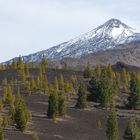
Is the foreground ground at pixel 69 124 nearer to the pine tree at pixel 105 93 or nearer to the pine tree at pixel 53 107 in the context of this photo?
the pine tree at pixel 53 107

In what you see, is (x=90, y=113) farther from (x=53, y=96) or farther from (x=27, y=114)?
(x=27, y=114)

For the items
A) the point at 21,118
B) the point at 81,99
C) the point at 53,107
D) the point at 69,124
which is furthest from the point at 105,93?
the point at 21,118

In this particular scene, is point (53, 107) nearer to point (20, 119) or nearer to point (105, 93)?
point (20, 119)

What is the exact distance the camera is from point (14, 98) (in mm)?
186000

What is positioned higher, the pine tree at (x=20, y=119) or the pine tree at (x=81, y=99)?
the pine tree at (x=81, y=99)

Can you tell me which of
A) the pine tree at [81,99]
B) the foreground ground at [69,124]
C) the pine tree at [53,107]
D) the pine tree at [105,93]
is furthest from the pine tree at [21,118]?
the pine tree at [105,93]

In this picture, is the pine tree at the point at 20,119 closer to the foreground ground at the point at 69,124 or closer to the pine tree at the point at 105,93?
the foreground ground at the point at 69,124

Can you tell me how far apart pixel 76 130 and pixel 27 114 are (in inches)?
530

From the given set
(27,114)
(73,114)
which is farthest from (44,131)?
(73,114)

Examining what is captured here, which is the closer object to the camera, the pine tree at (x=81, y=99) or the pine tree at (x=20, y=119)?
the pine tree at (x=20, y=119)

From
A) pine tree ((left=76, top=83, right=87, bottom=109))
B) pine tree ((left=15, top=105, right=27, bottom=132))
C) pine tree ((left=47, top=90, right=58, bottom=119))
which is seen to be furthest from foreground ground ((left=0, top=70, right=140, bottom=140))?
pine tree ((left=76, top=83, right=87, bottom=109))

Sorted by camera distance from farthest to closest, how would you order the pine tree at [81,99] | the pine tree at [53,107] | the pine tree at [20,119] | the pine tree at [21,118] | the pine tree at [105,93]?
the pine tree at [105,93] < the pine tree at [81,99] < the pine tree at [53,107] < the pine tree at [21,118] < the pine tree at [20,119]

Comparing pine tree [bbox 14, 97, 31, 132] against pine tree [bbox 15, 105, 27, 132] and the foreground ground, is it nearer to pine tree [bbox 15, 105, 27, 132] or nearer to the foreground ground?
pine tree [bbox 15, 105, 27, 132]

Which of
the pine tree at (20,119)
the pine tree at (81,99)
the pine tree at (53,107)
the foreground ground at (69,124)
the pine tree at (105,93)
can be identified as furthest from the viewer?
the pine tree at (105,93)
